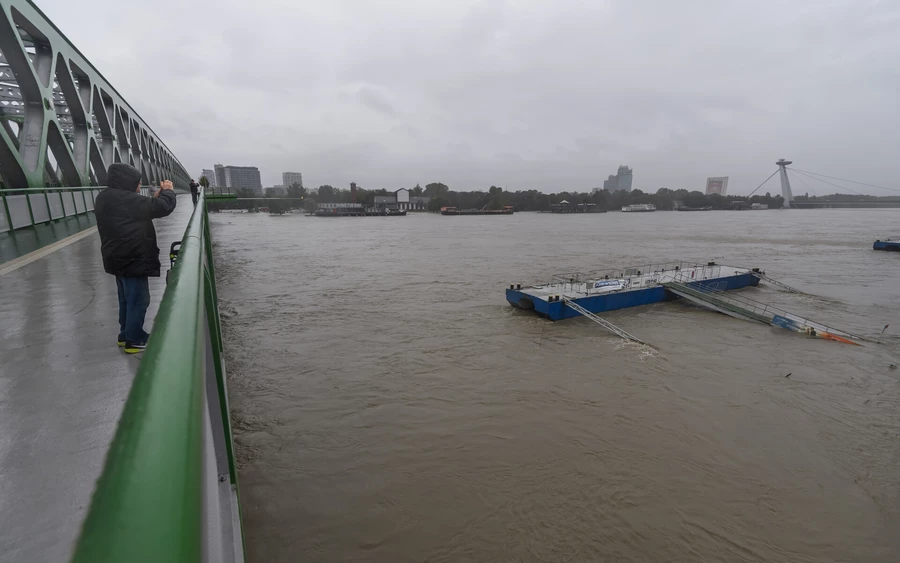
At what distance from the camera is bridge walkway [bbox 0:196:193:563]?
212 cm

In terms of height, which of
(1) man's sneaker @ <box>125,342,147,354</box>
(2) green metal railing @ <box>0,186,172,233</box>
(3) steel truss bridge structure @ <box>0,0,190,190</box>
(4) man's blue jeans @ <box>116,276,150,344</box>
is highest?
(3) steel truss bridge structure @ <box>0,0,190,190</box>

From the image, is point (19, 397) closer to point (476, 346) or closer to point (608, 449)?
point (608, 449)

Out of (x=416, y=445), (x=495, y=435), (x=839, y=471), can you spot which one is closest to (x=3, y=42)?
(x=416, y=445)

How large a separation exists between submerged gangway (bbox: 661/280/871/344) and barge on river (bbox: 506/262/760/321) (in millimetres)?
429

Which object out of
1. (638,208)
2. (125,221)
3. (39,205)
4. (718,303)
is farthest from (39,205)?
(638,208)

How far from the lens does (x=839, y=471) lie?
8602mm

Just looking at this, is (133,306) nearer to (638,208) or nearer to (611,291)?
(611,291)

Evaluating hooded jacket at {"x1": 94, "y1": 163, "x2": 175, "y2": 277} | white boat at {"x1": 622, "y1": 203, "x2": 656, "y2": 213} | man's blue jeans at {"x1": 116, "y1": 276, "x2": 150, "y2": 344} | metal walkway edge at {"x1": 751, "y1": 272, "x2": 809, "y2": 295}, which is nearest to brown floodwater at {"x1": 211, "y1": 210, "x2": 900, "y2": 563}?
man's blue jeans at {"x1": 116, "y1": 276, "x2": 150, "y2": 344}

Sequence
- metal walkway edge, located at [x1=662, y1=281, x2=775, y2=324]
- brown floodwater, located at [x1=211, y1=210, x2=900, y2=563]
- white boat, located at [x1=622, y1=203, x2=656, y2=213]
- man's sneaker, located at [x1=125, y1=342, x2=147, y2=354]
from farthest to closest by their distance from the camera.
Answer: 1. white boat, located at [x1=622, y1=203, x2=656, y2=213]
2. metal walkway edge, located at [x1=662, y1=281, x2=775, y2=324]
3. brown floodwater, located at [x1=211, y1=210, x2=900, y2=563]
4. man's sneaker, located at [x1=125, y1=342, x2=147, y2=354]

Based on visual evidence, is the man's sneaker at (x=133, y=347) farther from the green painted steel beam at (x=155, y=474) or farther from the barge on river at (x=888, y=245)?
the barge on river at (x=888, y=245)

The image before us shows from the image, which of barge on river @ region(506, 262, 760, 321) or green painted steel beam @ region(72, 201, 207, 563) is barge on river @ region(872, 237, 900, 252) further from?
green painted steel beam @ region(72, 201, 207, 563)

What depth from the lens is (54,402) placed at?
10.4 ft

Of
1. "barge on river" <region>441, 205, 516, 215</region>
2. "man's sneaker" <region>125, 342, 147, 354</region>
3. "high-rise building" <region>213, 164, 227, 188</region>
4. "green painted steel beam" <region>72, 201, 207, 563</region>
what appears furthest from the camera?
"high-rise building" <region>213, 164, 227, 188</region>

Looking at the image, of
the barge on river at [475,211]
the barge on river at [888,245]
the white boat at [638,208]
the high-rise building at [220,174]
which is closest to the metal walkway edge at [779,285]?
the barge on river at [888,245]
